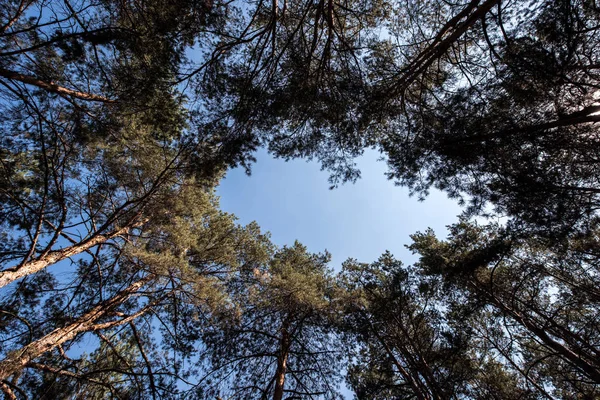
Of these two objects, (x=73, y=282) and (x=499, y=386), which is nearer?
(x=73, y=282)

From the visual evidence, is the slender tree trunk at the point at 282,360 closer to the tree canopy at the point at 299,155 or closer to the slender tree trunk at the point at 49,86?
the tree canopy at the point at 299,155

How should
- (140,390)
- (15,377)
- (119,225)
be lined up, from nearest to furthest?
1. (15,377)
2. (140,390)
3. (119,225)

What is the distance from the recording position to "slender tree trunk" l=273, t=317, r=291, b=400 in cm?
549

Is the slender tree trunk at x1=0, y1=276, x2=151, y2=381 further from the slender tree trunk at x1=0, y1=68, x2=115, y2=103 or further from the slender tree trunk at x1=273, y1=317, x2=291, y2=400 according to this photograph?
the slender tree trunk at x1=0, y1=68, x2=115, y2=103

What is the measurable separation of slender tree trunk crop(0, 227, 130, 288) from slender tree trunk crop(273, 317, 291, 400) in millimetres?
4919

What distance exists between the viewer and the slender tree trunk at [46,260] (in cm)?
404

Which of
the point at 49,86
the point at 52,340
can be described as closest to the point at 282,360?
the point at 52,340

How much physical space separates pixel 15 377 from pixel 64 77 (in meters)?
4.76

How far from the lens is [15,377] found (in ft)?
12.9

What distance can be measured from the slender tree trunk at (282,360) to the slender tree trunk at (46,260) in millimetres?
4919

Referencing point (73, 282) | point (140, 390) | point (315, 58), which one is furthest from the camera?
point (73, 282)

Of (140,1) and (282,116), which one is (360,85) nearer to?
(282,116)

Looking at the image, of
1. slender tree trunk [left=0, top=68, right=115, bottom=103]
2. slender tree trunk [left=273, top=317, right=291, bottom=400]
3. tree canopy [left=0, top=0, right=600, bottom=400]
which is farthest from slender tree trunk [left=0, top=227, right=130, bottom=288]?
slender tree trunk [left=273, top=317, right=291, bottom=400]

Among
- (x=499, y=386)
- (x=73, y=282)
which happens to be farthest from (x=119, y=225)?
(x=499, y=386)
